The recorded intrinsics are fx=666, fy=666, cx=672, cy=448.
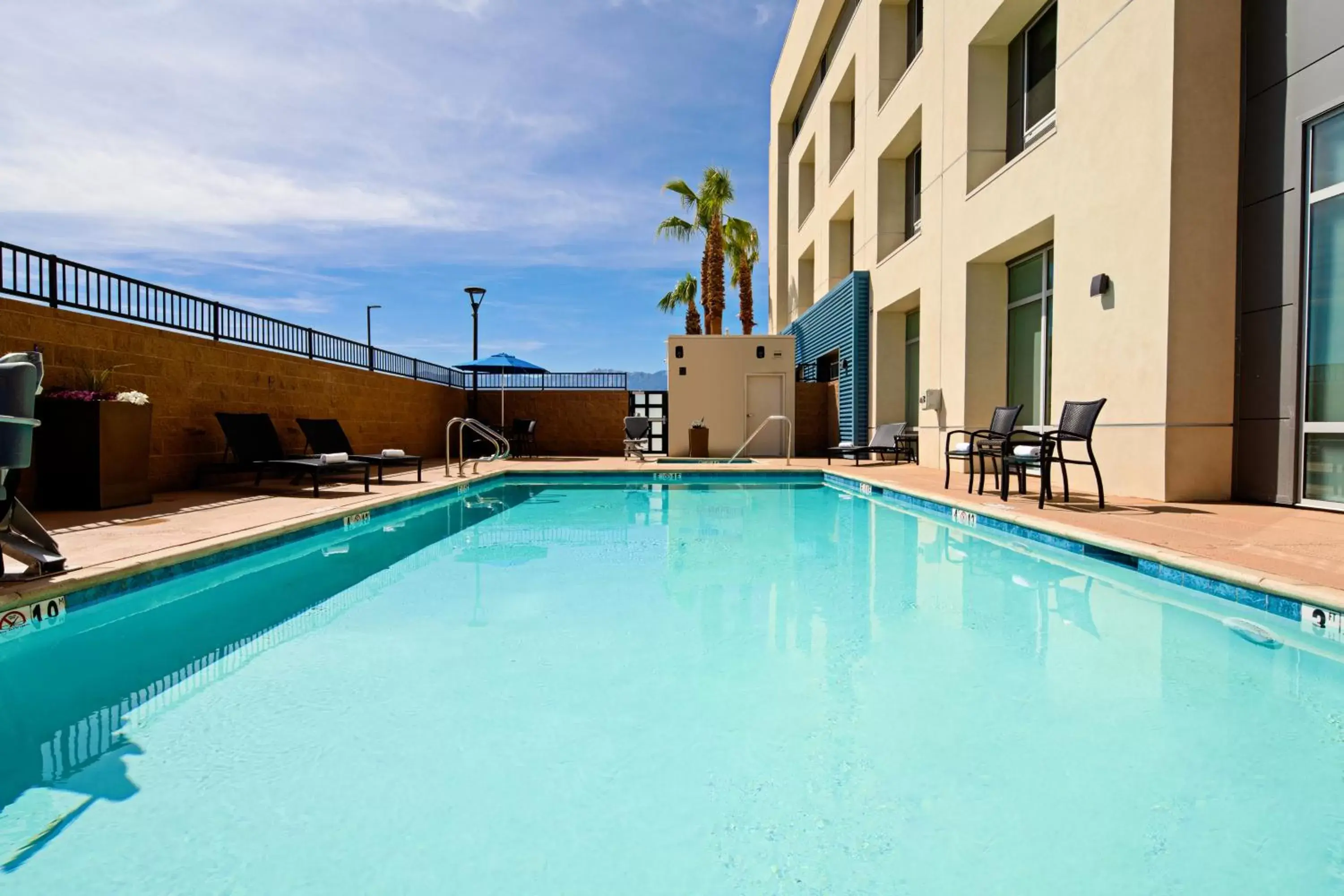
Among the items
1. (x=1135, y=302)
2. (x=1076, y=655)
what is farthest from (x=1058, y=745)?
(x=1135, y=302)

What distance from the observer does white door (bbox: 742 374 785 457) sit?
14.1m

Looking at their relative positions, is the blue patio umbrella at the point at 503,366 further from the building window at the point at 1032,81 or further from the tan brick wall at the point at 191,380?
the building window at the point at 1032,81

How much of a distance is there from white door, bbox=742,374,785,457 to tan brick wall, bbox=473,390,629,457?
9.42 ft

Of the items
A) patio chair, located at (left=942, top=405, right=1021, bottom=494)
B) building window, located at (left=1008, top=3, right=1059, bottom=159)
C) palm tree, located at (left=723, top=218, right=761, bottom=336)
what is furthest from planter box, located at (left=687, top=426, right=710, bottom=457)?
palm tree, located at (left=723, top=218, right=761, bottom=336)

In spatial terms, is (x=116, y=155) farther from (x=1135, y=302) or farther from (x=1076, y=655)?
(x=1135, y=302)

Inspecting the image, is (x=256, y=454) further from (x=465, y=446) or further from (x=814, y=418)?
(x=814, y=418)

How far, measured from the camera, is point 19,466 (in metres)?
2.80

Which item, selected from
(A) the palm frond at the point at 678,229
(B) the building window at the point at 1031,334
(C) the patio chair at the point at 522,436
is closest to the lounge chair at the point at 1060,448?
(B) the building window at the point at 1031,334

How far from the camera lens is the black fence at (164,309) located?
5.31 meters

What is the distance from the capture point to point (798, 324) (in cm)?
1773

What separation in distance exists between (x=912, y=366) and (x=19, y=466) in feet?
38.1

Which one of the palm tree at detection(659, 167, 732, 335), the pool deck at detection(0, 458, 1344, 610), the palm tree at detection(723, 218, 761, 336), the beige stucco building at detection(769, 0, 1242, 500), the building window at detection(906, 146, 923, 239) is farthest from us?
the palm tree at detection(723, 218, 761, 336)

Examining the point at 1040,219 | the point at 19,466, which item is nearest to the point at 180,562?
the point at 19,466

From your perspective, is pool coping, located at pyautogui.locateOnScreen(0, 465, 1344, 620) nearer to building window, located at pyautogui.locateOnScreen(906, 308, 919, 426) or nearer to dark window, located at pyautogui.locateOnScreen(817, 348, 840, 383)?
building window, located at pyautogui.locateOnScreen(906, 308, 919, 426)
